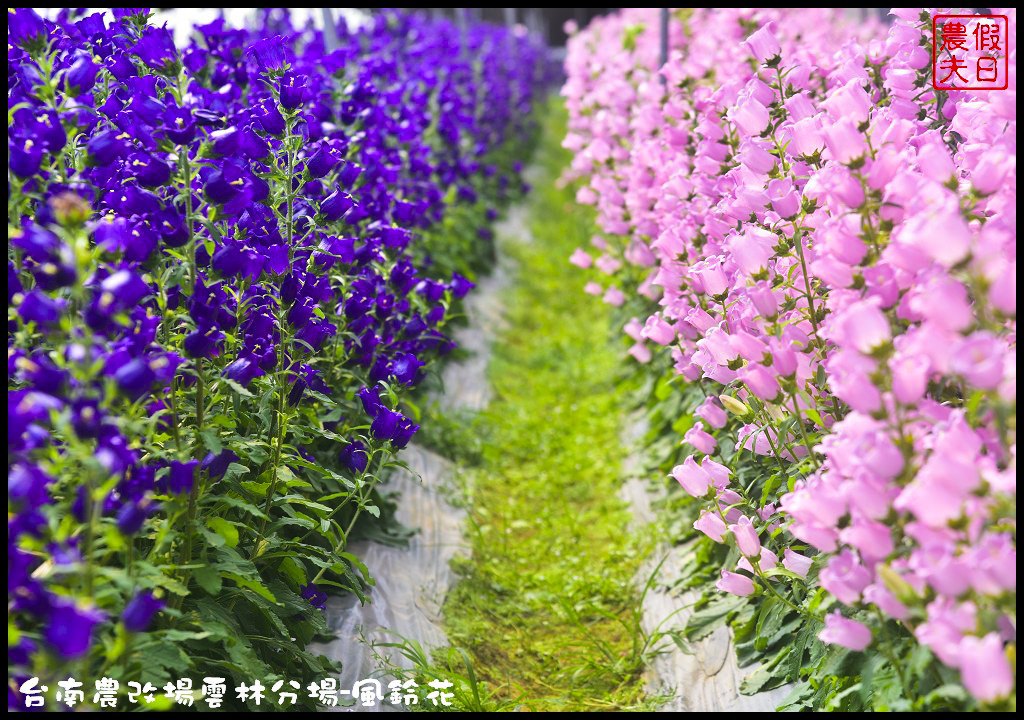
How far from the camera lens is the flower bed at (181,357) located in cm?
156

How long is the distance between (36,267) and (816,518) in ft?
4.75

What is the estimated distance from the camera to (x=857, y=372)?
5.06ft

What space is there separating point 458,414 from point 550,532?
76cm

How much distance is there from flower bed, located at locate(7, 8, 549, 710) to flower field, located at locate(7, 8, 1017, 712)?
0.01m

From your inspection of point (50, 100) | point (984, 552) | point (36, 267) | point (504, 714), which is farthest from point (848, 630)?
point (50, 100)

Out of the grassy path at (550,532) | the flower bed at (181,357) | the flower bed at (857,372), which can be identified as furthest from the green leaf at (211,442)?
the flower bed at (857,372)

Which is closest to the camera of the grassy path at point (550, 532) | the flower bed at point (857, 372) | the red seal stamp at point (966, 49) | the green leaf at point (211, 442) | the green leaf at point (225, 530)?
the flower bed at point (857, 372)

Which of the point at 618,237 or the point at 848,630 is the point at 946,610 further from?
the point at 618,237

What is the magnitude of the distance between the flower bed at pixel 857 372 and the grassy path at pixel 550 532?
0.28 metres

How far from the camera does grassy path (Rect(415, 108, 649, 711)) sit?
8.87 ft

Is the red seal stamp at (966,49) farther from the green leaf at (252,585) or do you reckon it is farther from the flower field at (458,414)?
the green leaf at (252,585)

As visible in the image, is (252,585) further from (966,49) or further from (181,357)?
(966,49)

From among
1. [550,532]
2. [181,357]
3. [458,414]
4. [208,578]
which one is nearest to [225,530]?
[208,578]

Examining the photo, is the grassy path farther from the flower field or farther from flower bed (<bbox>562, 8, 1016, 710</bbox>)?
flower bed (<bbox>562, 8, 1016, 710</bbox>)
